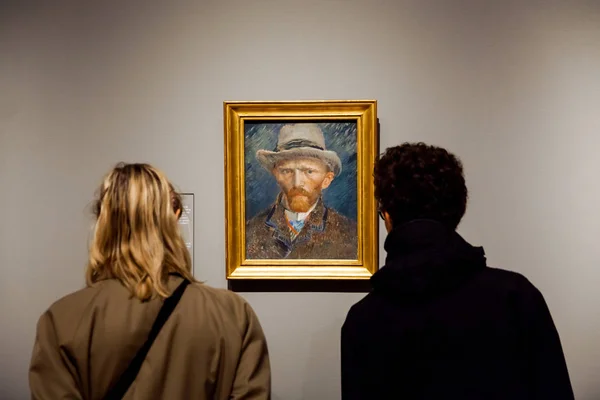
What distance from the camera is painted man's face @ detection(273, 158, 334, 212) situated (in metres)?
1.89

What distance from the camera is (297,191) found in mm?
1897

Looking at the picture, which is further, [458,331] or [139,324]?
[139,324]

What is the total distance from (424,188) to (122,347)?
2.45ft

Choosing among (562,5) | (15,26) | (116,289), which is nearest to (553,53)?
(562,5)

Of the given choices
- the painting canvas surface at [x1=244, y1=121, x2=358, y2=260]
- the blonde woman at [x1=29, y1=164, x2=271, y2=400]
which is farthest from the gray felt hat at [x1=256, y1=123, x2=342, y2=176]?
the blonde woman at [x1=29, y1=164, x2=271, y2=400]

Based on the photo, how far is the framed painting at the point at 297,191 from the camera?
188 centimetres

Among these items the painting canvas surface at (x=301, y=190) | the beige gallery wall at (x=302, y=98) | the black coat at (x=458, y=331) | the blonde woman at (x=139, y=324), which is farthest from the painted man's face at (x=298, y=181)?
the black coat at (x=458, y=331)

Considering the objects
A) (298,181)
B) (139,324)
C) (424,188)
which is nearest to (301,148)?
(298,181)

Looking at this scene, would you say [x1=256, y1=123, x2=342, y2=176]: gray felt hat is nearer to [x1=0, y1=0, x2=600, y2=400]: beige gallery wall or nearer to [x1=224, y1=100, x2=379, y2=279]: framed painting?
[x1=224, y1=100, x2=379, y2=279]: framed painting

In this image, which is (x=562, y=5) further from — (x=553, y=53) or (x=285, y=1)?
(x=285, y=1)

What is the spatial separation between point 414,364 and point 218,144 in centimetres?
105

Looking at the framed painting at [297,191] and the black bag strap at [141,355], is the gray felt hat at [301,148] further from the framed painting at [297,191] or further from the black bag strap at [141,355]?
the black bag strap at [141,355]

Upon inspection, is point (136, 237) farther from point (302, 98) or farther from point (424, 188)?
point (302, 98)

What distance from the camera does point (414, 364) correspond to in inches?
46.3
